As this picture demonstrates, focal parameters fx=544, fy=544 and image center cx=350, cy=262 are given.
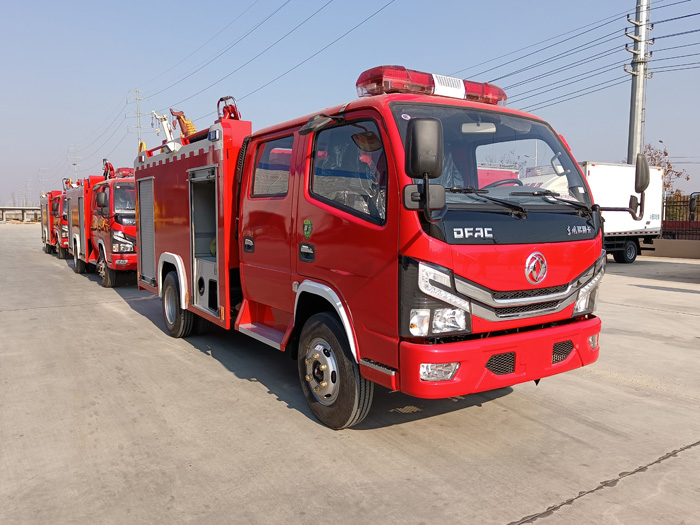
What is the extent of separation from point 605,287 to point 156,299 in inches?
378

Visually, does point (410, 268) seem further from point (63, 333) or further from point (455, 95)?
point (63, 333)

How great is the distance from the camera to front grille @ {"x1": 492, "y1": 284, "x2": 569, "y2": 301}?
3425 millimetres

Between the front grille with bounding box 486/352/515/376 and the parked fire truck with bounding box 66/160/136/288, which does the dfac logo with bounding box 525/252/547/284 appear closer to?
the front grille with bounding box 486/352/515/376

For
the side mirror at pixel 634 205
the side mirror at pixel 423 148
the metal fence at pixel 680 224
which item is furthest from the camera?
the metal fence at pixel 680 224

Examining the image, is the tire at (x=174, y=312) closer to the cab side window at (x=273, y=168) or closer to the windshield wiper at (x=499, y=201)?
the cab side window at (x=273, y=168)

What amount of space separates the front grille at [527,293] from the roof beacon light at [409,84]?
1599 millimetres

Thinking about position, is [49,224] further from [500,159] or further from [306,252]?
[500,159]

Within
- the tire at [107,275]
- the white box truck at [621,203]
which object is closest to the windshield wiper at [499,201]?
the tire at [107,275]

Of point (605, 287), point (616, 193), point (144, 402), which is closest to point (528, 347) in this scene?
point (144, 402)

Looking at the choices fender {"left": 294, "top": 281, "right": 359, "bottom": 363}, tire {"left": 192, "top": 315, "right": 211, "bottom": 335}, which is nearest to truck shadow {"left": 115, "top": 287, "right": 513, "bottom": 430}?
tire {"left": 192, "top": 315, "right": 211, "bottom": 335}

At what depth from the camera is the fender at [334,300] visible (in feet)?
12.0

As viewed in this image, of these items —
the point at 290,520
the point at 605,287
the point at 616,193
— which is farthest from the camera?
the point at 616,193

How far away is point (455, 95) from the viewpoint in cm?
414

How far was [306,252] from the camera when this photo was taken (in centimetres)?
415
